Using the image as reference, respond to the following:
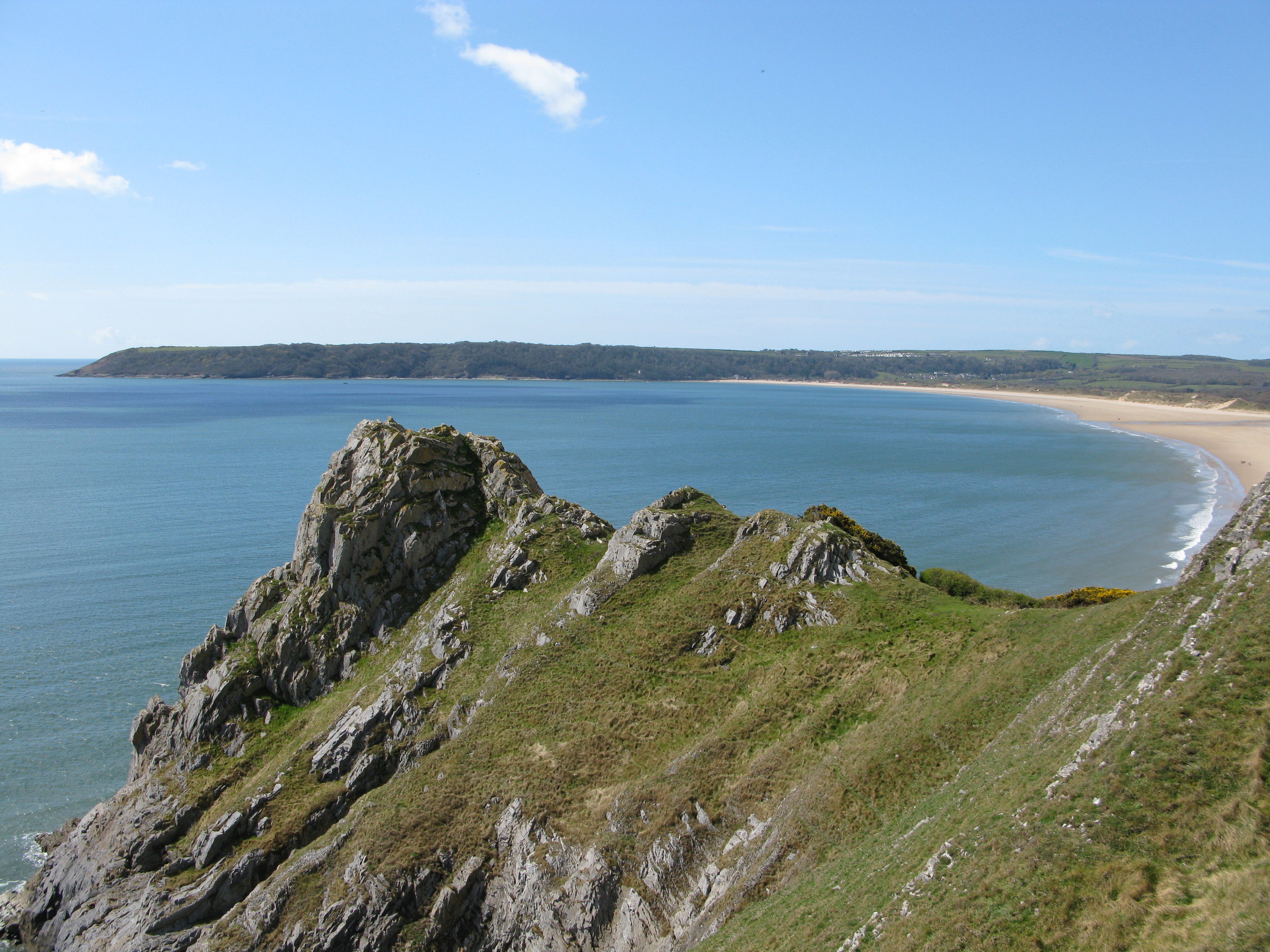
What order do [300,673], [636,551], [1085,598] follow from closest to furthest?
1. [636,551]
2. [300,673]
3. [1085,598]

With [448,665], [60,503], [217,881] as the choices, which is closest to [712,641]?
[448,665]

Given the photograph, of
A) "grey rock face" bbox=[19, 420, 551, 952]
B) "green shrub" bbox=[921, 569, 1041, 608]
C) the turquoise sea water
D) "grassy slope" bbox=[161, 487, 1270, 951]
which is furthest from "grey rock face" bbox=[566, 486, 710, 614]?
the turquoise sea water

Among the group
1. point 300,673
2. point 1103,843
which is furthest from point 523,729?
point 1103,843

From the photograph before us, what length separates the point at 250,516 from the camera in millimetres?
97312

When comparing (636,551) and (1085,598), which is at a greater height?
(636,551)

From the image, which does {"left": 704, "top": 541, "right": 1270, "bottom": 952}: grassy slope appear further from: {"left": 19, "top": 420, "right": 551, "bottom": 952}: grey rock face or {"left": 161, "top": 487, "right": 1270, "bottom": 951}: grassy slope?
{"left": 19, "top": 420, "right": 551, "bottom": 952}: grey rock face

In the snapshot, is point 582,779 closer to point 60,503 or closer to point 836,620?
point 836,620

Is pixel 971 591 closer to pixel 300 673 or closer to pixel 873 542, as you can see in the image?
pixel 873 542

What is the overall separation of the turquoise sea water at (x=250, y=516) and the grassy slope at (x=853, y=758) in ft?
67.8

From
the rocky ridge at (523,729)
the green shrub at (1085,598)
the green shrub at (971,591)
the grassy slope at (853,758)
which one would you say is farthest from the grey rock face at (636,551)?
the green shrub at (1085,598)

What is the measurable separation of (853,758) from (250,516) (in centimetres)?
9153

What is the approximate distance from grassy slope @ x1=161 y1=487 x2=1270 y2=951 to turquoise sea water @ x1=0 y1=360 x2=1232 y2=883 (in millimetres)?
20663

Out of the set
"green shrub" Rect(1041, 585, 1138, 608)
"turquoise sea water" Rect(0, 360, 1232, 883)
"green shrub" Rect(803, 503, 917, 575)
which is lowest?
"turquoise sea water" Rect(0, 360, 1232, 883)

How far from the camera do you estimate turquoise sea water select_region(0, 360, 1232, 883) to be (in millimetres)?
51219
